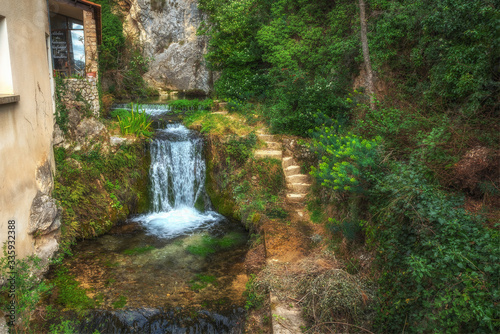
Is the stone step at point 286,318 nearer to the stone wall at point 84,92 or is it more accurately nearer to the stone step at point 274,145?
the stone step at point 274,145

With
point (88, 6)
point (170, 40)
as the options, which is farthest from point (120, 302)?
point (170, 40)

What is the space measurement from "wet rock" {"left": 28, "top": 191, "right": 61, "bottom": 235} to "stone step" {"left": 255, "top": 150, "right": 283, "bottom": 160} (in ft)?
16.0

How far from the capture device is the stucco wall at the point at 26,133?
17.9 ft

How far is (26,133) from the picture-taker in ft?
20.3

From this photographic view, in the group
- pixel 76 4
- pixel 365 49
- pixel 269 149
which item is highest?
pixel 76 4

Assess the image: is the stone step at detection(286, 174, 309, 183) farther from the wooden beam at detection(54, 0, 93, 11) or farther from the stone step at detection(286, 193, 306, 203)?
the wooden beam at detection(54, 0, 93, 11)

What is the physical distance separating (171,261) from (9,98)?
399 centimetres

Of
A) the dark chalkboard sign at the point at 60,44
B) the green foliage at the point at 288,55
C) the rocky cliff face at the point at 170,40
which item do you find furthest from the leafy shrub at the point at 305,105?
the dark chalkboard sign at the point at 60,44

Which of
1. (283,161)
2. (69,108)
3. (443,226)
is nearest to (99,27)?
(69,108)

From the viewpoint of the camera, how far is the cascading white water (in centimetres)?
946

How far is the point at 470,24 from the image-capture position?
556 centimetres

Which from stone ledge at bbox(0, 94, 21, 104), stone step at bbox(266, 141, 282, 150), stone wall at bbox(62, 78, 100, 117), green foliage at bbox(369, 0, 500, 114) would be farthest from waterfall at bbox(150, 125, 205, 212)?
green foliage at bbox(369, 0, 500, 114)

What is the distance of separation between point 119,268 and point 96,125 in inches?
173

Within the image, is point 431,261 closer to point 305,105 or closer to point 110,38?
point 305,105
